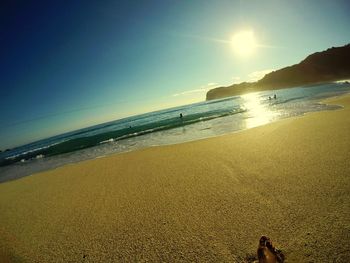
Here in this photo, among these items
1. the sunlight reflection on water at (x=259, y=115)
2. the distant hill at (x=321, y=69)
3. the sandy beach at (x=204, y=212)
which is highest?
the distant hill at (x=321, y=69)

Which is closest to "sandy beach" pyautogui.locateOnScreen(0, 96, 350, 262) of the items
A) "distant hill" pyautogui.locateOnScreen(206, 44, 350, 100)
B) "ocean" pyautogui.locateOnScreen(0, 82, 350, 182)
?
"ocean" pyautogui.locateOnScreen(0, 82, 350, 182)

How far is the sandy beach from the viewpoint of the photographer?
3.55 metres

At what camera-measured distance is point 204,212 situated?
473 centimetres

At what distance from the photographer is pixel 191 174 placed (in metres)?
7.46

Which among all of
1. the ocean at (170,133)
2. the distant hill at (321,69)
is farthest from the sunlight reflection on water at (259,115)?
the distant hill at (321,69)

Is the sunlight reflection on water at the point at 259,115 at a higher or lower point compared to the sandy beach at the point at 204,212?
lower

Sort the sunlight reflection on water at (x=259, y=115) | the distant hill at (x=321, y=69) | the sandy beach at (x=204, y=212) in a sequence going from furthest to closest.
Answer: the distant hill at (x=321, y=69) < the sunlight reflection on water at (x=259, y=115) < the sandy beach at (x=204, y=212)

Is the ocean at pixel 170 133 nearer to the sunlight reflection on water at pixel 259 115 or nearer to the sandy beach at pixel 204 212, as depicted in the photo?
the sunlight reflection on water at pixel 259 115

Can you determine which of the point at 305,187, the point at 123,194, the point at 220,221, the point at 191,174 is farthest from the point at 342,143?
the point at 123,194

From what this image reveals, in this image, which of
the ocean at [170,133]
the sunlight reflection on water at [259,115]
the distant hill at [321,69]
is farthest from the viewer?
the distant hill at [321,69]

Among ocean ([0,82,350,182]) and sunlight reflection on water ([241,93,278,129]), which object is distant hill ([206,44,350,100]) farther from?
sunlight reflection on water ([241,93,278,129])

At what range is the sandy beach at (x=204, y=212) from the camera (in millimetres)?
3551

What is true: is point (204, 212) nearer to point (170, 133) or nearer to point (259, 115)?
point (170, 133)

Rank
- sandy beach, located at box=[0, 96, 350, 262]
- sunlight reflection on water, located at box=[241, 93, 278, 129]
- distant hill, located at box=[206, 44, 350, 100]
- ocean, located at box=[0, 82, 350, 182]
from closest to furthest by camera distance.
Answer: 1. sandy beach, located at box=[0, 96, 350, 262]
2. sunlight reflection on water, located at box=[241, 93, 278, 129]
3. ocean, located at box=[0, 82, 350, 182]
4. distant hill, located at box=[206, 44, 350, 100]
